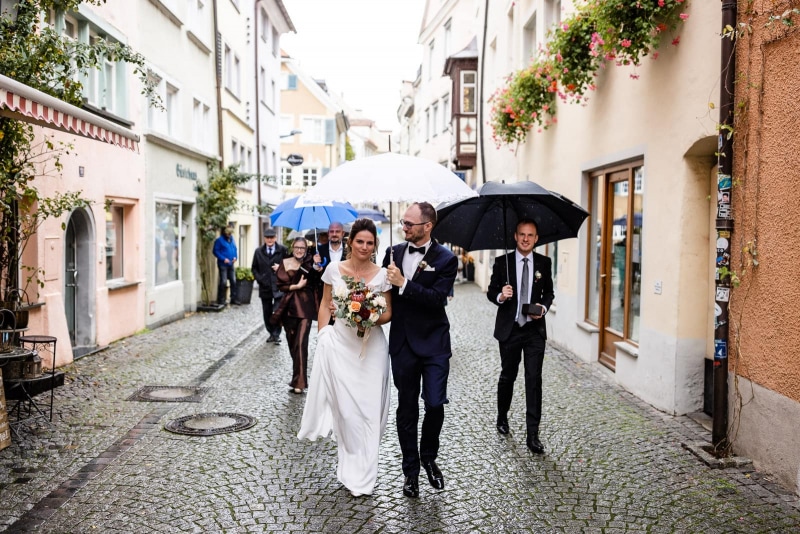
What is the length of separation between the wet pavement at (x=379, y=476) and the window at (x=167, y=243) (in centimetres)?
700

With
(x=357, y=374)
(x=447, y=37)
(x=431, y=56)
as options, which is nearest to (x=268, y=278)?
(x=357, y=374)

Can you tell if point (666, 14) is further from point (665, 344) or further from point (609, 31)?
point (665, 344)

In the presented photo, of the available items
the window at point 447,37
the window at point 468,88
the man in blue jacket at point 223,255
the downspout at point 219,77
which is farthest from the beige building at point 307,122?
the man in blue jacket at point 223,255

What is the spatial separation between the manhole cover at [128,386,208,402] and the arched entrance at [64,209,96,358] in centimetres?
338

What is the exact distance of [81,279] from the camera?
40.7 feet

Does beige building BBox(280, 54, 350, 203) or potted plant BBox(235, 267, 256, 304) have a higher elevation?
beige building BBox(280, 54, 350, 203)

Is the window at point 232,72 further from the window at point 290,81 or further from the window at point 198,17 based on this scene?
the window at point 290,81

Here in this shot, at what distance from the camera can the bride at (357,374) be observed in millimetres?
5656

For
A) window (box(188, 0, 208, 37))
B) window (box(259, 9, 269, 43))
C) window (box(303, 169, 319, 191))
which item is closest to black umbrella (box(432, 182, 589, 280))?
window (box(188, 0, 208, 37))

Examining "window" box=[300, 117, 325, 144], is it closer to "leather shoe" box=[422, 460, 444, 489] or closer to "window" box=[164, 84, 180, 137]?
"window" box=[164, 84, 180, 137]

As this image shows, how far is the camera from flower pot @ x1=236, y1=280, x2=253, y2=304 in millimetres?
20406

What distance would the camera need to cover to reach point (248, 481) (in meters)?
5.87

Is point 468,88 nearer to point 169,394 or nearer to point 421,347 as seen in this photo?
point 169,394

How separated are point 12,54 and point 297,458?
16.5 feet
